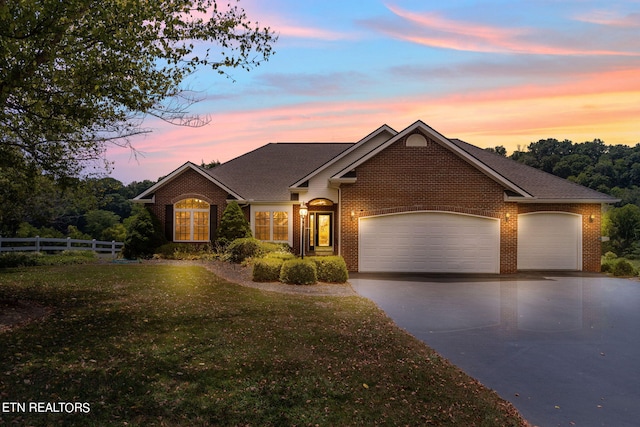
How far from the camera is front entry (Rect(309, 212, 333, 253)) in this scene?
2166 centimetres

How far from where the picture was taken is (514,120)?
2102cm

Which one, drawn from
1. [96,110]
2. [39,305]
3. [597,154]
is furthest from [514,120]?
[597,154]

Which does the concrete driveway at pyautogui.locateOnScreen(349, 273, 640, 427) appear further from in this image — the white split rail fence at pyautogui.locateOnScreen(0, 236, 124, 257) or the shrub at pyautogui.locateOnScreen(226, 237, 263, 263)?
the white split rail fence at pyautogui.locateOnScreen(0, 236, 124, 257)

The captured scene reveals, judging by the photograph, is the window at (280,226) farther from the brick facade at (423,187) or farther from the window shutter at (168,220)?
the brick facade at (423,187)

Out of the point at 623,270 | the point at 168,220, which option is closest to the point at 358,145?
the point at 168,220

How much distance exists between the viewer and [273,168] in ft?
83.1

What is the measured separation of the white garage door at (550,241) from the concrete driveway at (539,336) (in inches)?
134

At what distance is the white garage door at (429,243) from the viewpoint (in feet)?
56.1

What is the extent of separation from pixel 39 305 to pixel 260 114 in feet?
46.8

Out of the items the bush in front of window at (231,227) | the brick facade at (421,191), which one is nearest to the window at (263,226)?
the bush in front of window at (231,227)

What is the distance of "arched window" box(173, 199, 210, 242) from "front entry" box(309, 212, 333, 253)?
18.3 feet

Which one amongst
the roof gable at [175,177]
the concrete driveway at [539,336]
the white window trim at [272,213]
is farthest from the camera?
the white window trim at [272,213]

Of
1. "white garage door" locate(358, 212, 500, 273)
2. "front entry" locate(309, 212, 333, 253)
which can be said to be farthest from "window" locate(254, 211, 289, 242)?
"white garage door" locate(358, 212, 500, 273)

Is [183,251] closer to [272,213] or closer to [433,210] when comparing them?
[272,213]
